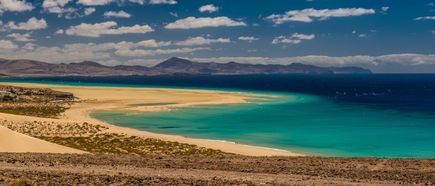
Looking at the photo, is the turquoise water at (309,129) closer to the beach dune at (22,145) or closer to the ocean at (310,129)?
the ocean at (310,129)

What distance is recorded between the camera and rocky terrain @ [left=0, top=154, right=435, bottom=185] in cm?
1741

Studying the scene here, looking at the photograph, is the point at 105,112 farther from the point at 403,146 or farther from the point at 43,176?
the point at 43,176

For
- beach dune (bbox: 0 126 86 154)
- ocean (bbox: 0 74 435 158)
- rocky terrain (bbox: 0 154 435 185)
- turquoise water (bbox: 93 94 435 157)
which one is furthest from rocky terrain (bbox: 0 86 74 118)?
rocky terrain (bbox: 0 154 435 185)

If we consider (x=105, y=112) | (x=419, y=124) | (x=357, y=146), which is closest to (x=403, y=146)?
(x=357, y=146)

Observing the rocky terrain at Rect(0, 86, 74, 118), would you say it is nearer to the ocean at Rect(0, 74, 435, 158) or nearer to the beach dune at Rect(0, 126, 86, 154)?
the ocean at Rect(0, 74, 435, 158)

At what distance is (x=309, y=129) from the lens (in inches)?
2450

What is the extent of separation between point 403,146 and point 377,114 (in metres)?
37.9

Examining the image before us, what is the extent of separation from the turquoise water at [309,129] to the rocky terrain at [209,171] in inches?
800

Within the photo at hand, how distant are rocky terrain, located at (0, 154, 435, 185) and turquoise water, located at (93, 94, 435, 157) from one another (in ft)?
66.7

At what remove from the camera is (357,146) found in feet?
162

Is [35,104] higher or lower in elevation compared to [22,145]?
higher

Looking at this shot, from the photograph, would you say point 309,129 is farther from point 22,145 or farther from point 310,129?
point 22,145

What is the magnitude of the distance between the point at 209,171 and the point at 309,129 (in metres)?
43.4

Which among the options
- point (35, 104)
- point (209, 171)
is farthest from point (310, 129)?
point (35, 104)
